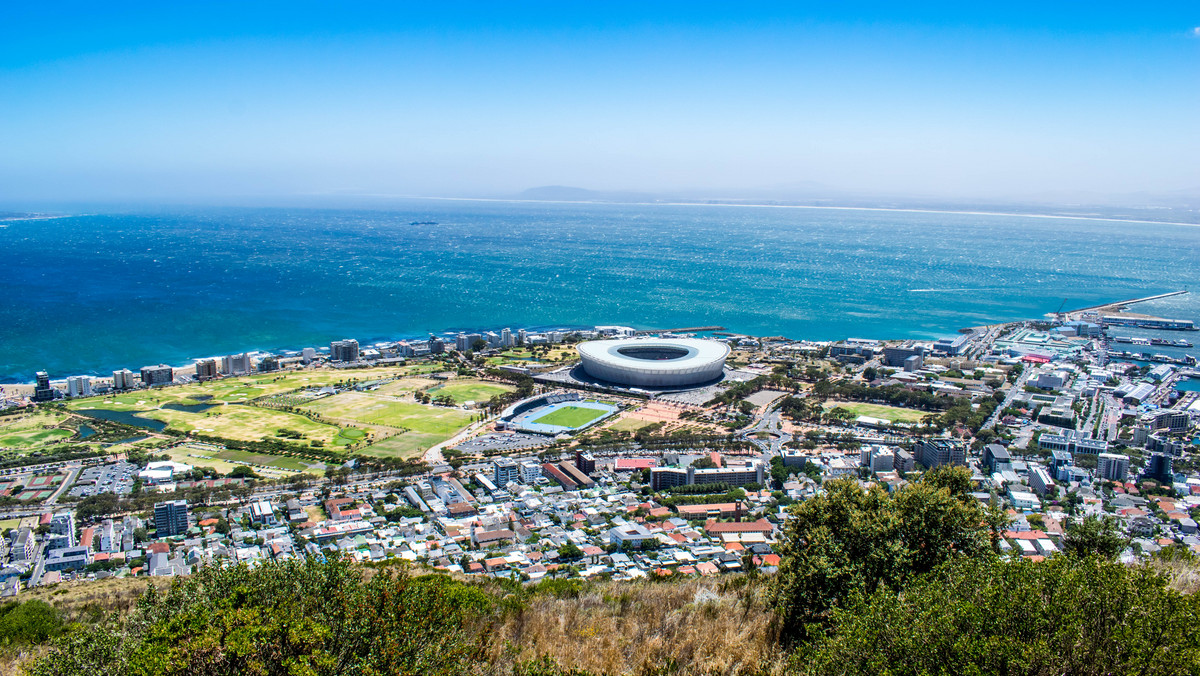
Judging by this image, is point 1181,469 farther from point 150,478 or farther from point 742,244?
point 742,244

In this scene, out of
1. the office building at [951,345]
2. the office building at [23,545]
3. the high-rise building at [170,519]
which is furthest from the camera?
the office building at [951,345]

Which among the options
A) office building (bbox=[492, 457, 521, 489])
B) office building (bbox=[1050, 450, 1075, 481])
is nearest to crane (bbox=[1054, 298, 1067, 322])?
office building (bbox=[1050, 450, 1075, 481])

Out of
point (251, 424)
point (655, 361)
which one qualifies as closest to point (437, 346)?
point (655, 361)

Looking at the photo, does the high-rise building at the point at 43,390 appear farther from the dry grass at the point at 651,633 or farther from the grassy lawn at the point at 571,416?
the dry grass at the point at 651,633

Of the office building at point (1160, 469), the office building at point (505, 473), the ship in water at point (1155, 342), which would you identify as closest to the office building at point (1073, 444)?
the office building at point (1160, 469)

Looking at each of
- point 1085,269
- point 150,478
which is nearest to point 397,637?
point 150,478

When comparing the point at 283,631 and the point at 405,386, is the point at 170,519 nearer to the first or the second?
the point at 283,631
